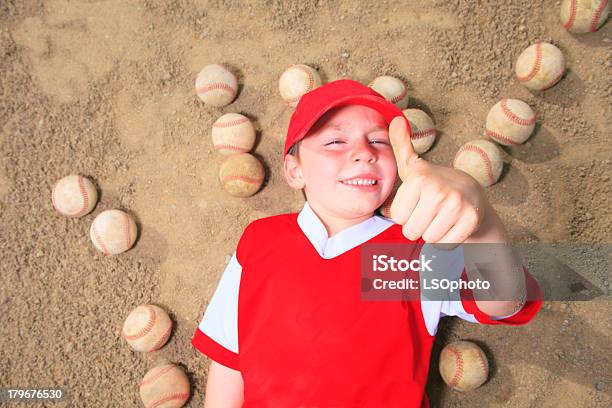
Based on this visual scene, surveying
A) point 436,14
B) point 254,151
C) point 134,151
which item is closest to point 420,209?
point 254,151

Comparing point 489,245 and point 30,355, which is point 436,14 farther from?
point 30,355

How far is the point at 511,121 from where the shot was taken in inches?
109

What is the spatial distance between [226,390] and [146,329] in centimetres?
70

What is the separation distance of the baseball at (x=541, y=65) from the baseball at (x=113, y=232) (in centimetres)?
268

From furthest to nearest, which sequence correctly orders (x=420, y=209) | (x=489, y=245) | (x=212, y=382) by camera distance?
(x=212, y=382), (x=489, y=245), (x=420, y=209)

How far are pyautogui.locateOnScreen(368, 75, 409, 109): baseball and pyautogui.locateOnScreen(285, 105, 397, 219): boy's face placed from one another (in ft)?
2.35

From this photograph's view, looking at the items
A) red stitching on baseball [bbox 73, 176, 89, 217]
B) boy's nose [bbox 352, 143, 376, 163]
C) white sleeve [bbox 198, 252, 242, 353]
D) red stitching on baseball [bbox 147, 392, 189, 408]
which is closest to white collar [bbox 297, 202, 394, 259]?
boy's nose [bbox 352, 143, 376, 163]

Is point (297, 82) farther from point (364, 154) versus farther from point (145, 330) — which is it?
point (145, 330)

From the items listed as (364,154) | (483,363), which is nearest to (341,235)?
(364,154)

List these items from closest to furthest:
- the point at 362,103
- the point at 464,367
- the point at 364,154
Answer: the point at 364,154, the point at 362,103, the point at 464,367

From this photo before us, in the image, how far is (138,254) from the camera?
3131 mm

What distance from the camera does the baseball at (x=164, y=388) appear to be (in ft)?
9.11

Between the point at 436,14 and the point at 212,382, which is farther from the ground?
the point at 436,14

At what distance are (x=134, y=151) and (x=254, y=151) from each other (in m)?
0.84
